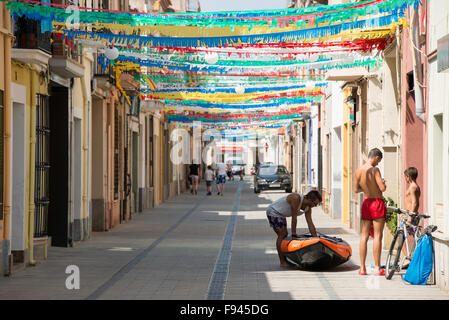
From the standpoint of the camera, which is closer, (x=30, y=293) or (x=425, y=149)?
(x=30, y=293)

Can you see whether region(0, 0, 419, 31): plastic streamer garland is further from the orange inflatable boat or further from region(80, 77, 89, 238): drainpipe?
A: region(80, 77, 89, 238): drainpipe

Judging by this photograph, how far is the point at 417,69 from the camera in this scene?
44.8ft

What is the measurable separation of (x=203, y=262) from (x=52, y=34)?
4.95 m

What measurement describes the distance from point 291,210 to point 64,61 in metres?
5.15

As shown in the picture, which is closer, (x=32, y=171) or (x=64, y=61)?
(x=32, y=171)

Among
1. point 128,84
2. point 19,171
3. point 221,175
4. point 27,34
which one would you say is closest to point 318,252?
point 19,171

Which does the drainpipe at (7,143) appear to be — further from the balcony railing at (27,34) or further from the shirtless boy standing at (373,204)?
the shirtless boy standing at (373,204)

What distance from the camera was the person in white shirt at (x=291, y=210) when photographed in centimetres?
1366

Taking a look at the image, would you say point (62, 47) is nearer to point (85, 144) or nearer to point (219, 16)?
point (85, 144)

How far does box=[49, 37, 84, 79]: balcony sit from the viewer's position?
52.7 ft

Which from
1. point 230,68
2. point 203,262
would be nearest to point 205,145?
point 230,68

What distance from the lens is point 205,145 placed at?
8375cm

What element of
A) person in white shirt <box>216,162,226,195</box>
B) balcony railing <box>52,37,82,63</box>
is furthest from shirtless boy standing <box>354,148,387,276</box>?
person in white shirt <box>216,162,226,195</box>
